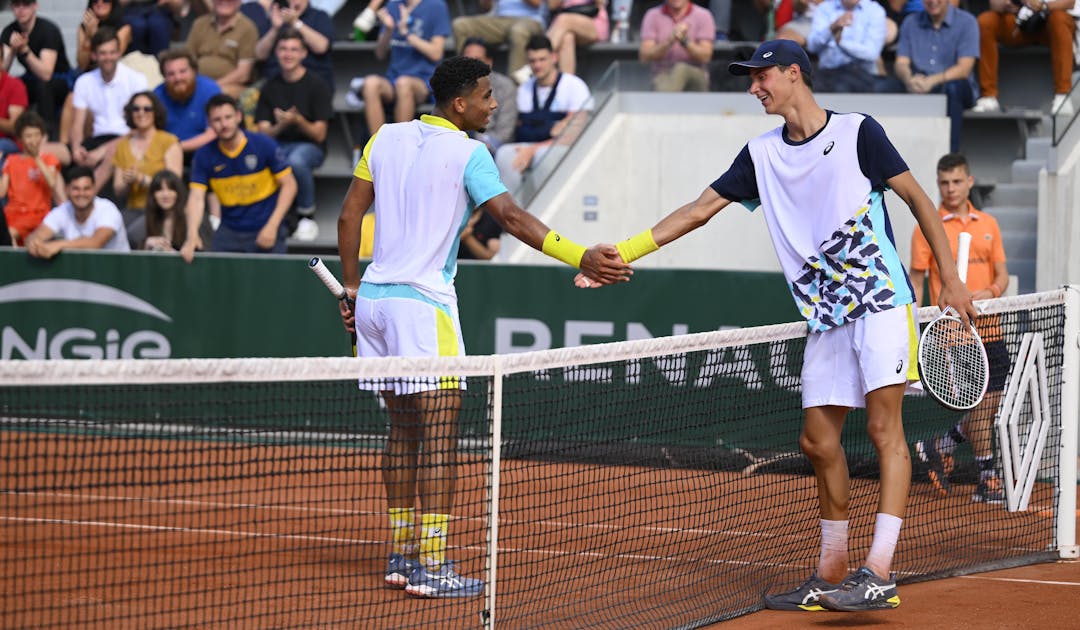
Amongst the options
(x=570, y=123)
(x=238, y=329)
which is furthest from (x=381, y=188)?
(x=570, y=123)

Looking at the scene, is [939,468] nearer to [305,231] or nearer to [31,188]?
[305,231]

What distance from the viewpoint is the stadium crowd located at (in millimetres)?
12180

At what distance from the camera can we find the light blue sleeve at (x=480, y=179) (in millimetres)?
5988

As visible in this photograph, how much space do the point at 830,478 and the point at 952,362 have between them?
2.17ft

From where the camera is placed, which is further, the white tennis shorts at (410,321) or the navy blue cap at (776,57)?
the white tennis shorts at (410,321)

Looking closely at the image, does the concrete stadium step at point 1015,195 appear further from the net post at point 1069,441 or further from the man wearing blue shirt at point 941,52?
the net post at point 1069,441

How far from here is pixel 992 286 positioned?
8.90 metres

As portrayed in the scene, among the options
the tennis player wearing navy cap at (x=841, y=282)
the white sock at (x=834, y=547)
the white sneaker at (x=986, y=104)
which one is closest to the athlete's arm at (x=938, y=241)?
the tennis player wearing navy cap at (x=841, y=282)

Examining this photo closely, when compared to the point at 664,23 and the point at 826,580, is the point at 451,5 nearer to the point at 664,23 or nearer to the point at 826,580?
the point at 664,23

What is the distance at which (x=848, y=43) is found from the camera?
482 inches

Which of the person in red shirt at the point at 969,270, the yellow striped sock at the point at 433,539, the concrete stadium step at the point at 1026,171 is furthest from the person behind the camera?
the concrete stadium step at the point at 1026,171

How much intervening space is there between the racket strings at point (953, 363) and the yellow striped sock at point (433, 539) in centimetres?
196

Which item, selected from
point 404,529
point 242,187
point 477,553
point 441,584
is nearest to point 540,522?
point 477,553

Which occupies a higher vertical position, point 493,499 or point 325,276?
point 325,276
